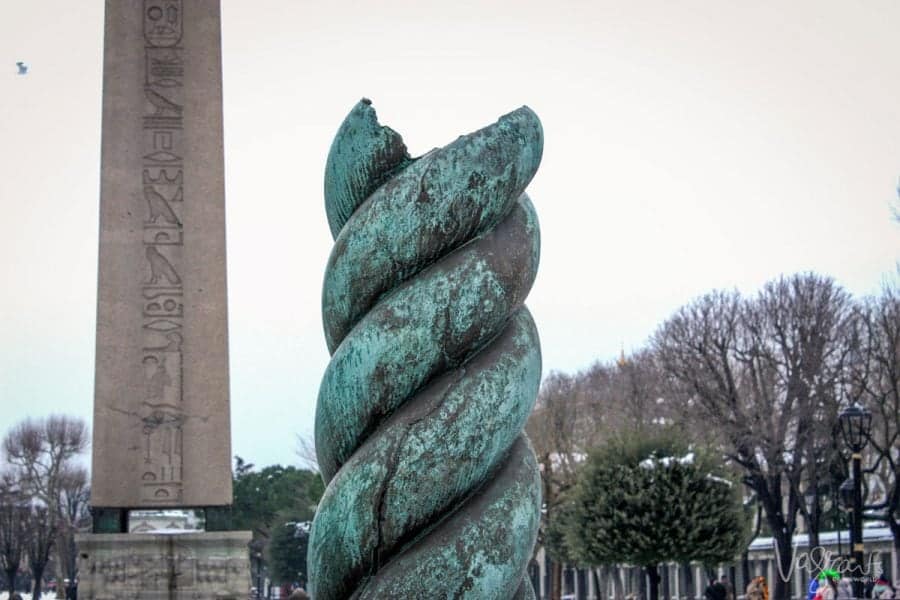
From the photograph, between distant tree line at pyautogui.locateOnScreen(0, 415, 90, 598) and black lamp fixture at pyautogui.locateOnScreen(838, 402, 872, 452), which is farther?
distant tree line at pyautogui.locateOnScreen(0, 415, 90, 598)

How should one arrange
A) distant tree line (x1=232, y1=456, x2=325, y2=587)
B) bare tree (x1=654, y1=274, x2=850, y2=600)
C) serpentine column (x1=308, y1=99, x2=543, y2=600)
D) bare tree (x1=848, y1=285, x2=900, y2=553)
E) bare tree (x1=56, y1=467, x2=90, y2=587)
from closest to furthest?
serpentine column (x1=308, y1=99, x2=543, y2=600), bare tree (x1=848, y1=285, x2=900, y2=553), bare tree (x1=654, y1=274, x2=850, y2=600), distant tree line (x1=232, y1=456, x2=325, y2=587), bare tree (x1=56, y1=467, x2=90, y2=587)

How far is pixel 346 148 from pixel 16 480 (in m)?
78.8

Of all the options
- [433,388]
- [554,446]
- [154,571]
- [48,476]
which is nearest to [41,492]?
[48,476]

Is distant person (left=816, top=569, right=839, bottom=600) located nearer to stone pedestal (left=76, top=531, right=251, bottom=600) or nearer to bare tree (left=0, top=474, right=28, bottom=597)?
stone pedestal (left=76, top=531, right=251, bottom=600)

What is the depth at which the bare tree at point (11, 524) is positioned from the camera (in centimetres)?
7706

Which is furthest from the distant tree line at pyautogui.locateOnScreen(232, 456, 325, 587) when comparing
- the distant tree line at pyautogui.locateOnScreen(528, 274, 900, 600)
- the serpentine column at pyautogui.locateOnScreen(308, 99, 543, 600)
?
the serpentine column at pyautogui.locateOnScreen(308, 99, 543, 600)

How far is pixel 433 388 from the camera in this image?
4.17 m

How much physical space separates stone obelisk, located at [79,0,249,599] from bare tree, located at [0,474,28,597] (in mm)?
59542

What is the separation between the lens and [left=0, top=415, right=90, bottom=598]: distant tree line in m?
77.4

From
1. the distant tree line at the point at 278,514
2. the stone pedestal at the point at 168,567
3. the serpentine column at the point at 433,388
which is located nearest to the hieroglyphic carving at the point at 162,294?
the stone pedestal at the point at 168,567

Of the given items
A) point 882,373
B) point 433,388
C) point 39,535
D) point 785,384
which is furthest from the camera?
point 39,535

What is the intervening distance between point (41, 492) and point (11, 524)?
229 cm

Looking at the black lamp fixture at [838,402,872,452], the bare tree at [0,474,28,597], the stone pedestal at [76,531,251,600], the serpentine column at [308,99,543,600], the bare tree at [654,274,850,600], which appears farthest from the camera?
the bare tree at [0,474,28,597]

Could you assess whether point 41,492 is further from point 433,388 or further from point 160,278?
point 433,388
